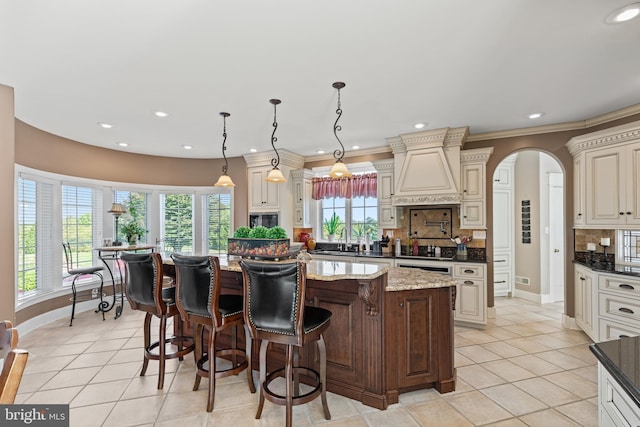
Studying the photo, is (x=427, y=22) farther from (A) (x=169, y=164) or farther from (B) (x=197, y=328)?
(A) (x=169, y=164)

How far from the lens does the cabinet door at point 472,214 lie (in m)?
4.41

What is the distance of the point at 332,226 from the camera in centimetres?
598

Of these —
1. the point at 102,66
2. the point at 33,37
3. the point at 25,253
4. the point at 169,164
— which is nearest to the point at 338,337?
the point at 102,66

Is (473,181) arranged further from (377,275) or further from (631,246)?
(377,275)

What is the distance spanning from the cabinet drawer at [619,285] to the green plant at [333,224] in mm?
3702

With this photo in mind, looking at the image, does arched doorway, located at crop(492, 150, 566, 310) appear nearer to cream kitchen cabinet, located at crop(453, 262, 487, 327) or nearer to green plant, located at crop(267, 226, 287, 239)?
cream kitchen cabinet, located at crop(453, 262, 487, 327)

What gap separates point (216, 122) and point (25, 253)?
316 centimetres

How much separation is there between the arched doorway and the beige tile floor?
190 cm

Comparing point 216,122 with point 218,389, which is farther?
point 216,122

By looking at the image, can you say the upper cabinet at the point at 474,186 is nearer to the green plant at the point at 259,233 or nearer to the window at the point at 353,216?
the window at the point at 353,216

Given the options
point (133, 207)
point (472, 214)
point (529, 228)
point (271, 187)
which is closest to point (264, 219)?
point (271, 187)

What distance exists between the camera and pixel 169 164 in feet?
20.5

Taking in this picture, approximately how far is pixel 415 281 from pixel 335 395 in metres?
1.14

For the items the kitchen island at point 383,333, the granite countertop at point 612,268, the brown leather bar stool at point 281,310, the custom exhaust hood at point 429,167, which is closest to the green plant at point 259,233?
the kitchen island at point 383,333
